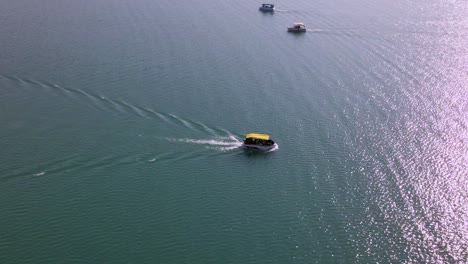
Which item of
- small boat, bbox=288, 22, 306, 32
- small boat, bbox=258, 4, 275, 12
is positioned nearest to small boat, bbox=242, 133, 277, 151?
small boat, bbox=288, 22, 306, 32

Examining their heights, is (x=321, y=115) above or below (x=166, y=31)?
below

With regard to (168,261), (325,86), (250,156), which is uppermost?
(325,86)

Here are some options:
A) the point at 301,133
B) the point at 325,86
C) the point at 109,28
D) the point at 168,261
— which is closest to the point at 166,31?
the point at 109,28

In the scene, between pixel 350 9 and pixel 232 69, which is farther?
pixel 350 9

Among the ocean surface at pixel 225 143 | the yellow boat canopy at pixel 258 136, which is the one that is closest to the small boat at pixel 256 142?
the yellow boat canopy at pixel 258 136

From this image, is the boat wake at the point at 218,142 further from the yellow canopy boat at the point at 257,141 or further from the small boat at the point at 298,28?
the small boat at the point at 298,28

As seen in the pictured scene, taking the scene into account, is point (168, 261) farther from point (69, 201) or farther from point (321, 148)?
point (321, 148)
